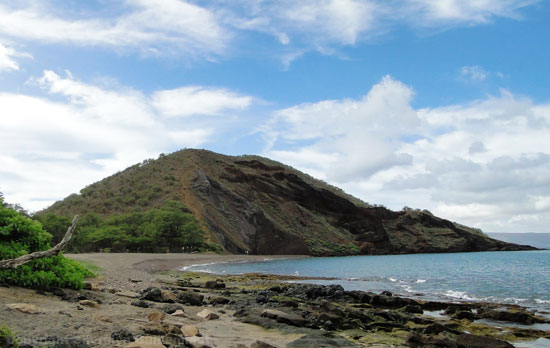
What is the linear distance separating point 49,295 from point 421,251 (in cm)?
11922

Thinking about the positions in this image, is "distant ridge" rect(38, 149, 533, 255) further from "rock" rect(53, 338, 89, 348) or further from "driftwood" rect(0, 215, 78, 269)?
"rock" rect(53, 338, 89, 348)

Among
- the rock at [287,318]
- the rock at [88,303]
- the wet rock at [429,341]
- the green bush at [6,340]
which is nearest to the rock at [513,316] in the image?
the wet rock at [429,341]

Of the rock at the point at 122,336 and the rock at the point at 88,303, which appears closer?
the rock at the point at 122,336

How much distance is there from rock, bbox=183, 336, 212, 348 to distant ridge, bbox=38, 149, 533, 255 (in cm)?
7022

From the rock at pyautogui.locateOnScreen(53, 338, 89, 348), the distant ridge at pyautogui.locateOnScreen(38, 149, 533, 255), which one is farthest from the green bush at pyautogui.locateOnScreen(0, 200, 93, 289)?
the distant ridge at pyautogui.locateOnScreen(38, 149, 533, 255)

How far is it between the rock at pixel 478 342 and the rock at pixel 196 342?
6463 mm

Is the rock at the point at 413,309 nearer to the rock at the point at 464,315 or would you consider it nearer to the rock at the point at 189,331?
the rock at the point at 464,315

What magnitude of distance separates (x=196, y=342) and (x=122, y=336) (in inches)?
55.9

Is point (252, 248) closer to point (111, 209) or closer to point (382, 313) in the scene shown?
point (111, 209)

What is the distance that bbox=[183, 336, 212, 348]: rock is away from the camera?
322 inches

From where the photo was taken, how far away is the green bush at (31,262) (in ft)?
38.6

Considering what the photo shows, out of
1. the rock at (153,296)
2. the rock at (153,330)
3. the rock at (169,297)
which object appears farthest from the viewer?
the rock at (169,297)

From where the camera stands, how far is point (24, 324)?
834cm

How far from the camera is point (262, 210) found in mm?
100062
